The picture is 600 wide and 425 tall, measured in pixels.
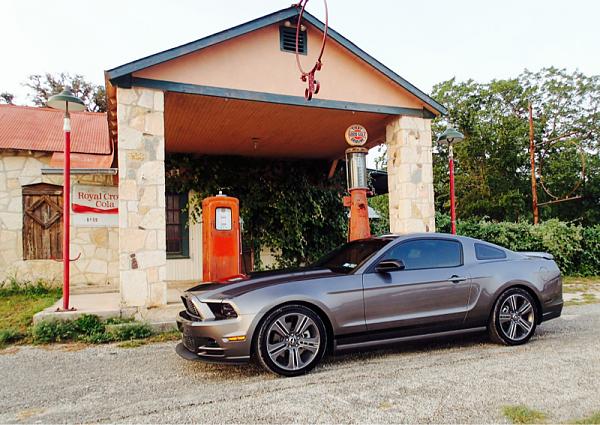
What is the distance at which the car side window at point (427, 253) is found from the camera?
195 inches

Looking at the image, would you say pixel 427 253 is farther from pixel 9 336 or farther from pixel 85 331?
pixel 9 336

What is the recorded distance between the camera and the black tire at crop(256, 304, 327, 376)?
4125mm

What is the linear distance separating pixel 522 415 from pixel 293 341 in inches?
77.0

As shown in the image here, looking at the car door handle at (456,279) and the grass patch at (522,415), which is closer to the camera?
the grass patch at (522,415)

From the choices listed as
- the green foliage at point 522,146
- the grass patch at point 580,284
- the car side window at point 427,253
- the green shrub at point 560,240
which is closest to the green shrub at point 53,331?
the car side window at point 427,253

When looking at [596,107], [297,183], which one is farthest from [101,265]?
[596,107]

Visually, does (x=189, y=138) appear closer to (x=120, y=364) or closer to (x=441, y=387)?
(x=120, y=364)

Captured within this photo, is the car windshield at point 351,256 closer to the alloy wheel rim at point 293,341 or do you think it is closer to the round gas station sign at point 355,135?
the alloy wheel rim at point 293,341

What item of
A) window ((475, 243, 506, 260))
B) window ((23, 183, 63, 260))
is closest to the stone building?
window ((23, 183, 63, 260))

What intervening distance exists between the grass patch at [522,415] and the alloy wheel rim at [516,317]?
202 centimetres

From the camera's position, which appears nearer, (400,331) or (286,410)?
(286,410)

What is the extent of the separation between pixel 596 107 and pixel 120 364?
76.7 feet

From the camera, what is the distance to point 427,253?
5.09 meters

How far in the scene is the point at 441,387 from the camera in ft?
12.3
